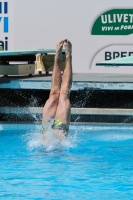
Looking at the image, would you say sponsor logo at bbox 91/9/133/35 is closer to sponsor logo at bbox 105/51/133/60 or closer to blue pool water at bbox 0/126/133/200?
sponsor logo at bbox 105/51/133/60

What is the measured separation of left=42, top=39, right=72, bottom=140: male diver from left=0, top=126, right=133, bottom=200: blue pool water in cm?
26

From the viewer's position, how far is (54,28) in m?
12.1

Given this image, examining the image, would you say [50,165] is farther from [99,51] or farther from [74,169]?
[99,51]

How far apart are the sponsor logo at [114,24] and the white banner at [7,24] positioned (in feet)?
5.24

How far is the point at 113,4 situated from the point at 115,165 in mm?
5891

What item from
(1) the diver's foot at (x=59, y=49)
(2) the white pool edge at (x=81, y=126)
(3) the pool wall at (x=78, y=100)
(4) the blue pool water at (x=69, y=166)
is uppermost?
(1) the diver's foot at (x=59, y=49)

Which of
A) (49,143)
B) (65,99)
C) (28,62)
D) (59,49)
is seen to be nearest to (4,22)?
(28,62)

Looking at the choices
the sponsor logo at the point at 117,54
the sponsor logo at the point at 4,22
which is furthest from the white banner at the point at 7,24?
the sponsor logo at the point at 117,54

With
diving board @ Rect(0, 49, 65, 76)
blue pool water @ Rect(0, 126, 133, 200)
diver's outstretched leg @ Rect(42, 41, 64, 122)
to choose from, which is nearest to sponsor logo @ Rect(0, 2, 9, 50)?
diving board @ Rect(0, 49, 65, 76)

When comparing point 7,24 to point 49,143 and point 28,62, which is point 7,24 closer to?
point 28,62

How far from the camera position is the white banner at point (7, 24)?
1214cm

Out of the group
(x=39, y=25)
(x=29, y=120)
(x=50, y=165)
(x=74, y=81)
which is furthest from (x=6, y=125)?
(x=39, y=25)

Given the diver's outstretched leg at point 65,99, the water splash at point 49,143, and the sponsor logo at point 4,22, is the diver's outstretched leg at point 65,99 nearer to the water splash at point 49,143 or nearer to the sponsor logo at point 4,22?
the water splash at point 49,143

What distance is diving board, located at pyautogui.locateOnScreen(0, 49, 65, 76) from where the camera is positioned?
33.7ft
